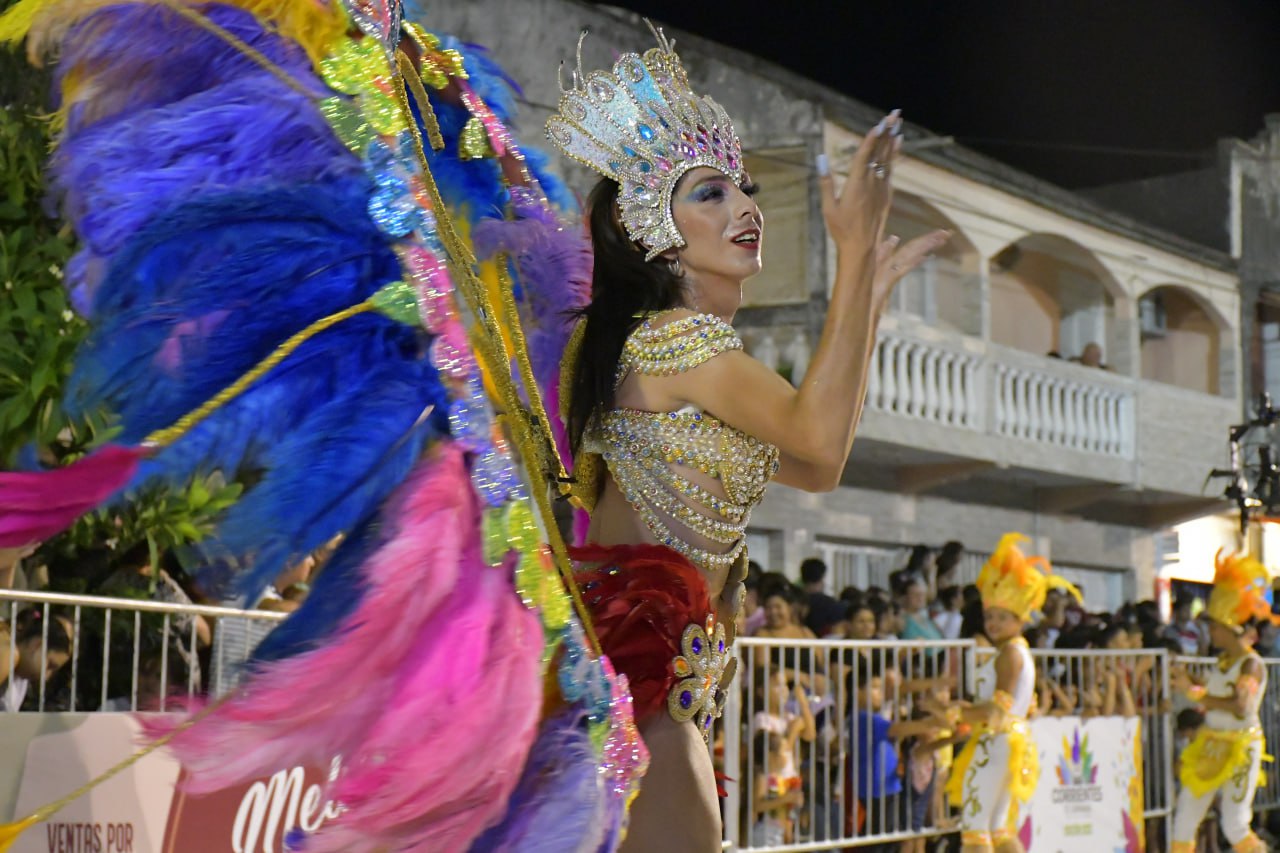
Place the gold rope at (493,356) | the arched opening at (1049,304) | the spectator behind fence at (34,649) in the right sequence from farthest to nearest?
the arched opening at (1049,304) < the spectator behind fence at (34,649) < the gold rope at (493,356)

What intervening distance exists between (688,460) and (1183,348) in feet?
70.2

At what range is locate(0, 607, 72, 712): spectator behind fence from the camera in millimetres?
4305

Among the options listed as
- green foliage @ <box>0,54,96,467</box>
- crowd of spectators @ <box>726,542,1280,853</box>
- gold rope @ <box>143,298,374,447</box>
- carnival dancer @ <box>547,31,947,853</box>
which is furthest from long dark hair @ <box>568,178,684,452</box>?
crowd of spectators @ <box>726,542,1280,853</box>

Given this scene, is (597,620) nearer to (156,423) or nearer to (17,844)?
(156,423)

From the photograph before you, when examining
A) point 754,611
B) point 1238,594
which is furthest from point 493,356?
point 1238,594

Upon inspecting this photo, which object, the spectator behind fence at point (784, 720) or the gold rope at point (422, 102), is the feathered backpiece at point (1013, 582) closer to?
the spectator behind fence at point (784, 720)

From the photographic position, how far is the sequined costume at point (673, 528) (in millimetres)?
2682

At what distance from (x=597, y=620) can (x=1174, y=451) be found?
746 inches

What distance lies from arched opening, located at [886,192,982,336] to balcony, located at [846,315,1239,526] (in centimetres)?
53

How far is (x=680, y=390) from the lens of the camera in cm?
277

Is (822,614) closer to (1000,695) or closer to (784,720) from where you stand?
(1000,695)

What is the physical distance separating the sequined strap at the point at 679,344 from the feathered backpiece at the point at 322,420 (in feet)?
1.32

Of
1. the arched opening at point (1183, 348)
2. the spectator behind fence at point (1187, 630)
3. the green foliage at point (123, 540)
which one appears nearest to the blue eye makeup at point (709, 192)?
the green foliage at point (123, 540)

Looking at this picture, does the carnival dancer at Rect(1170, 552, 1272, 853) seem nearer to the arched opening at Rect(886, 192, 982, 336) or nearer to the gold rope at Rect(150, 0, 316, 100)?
the arched opening at Rect(886, 192, 982, 336)
